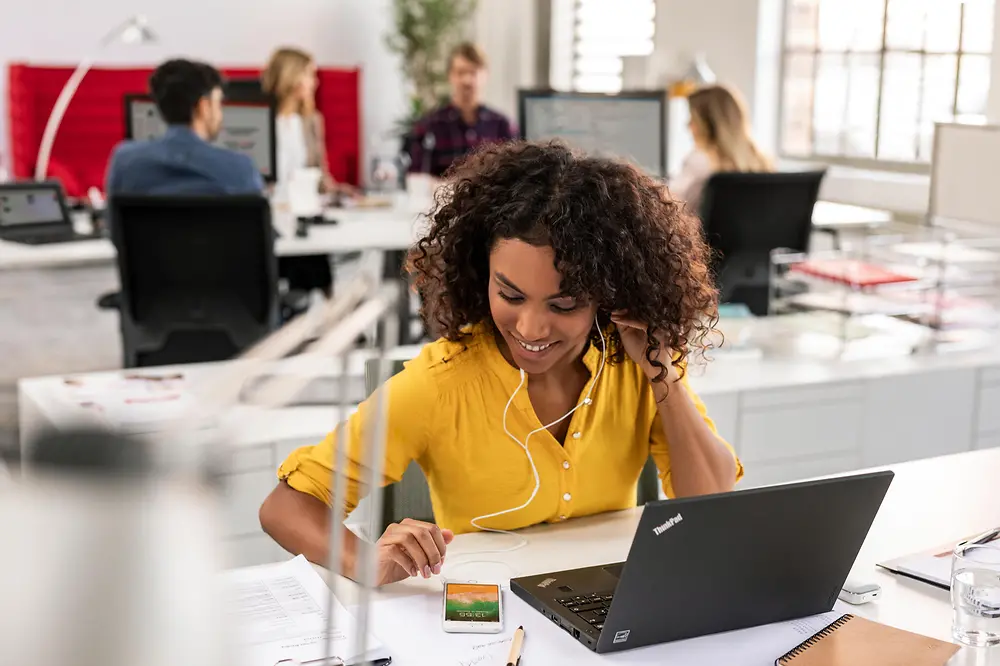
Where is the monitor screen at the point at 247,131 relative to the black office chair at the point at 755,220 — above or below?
above

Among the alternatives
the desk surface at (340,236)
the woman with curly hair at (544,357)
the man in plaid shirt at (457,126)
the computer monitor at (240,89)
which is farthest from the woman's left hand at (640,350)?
the man in plaid shirt at (457,126)

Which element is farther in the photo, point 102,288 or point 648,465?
point 102,288

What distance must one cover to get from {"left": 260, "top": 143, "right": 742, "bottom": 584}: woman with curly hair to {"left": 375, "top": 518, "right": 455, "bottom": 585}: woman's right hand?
0.11 metres

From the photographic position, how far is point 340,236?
4.23 m

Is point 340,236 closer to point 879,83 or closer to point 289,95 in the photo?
point 289,95

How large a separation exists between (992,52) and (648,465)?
362cm

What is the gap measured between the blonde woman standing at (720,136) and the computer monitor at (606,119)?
20cm

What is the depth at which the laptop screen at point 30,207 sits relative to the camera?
4.06 m

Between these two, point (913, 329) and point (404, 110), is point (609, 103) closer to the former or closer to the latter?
point (913, 329)

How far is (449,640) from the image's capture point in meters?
1.26

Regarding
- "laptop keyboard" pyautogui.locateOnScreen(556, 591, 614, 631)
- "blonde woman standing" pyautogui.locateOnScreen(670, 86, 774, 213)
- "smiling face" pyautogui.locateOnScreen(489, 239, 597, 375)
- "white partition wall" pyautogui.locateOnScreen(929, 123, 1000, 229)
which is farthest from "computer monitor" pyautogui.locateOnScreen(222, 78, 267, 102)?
"laptop keyboard" pyautogui.locateOnScreen(556, 591, 614, 631)

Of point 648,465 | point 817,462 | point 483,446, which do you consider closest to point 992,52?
point 817,462

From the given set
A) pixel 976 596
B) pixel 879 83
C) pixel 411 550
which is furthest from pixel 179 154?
pixel 879 83

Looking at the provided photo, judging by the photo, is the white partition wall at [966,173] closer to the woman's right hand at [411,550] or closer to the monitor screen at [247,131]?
the woman's right hand at [411,550]
